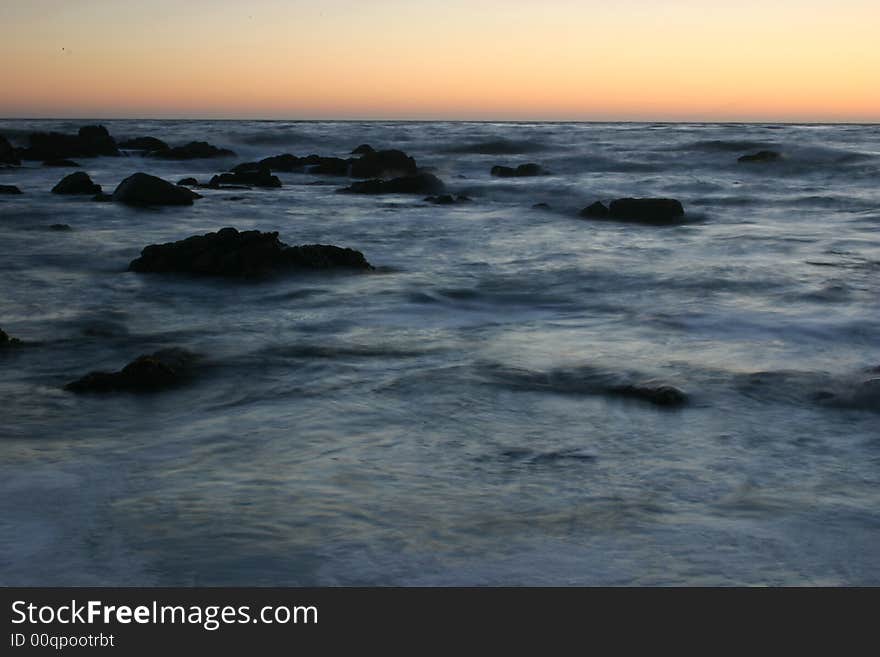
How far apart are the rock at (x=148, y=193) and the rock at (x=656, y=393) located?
1465 cm

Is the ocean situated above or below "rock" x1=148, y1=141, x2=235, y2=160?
below

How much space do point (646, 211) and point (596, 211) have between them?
1.27 meters

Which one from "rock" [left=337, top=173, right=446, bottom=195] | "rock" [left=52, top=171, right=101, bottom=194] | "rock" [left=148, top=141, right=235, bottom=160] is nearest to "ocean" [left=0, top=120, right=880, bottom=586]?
"rock" [left=52, top=171, right=101, bottom=194]

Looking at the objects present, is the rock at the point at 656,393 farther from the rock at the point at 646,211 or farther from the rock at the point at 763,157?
the rock at the point at 763,157

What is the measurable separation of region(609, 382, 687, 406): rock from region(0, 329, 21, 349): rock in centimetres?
456

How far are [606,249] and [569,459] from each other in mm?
9896

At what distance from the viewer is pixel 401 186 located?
24953mm

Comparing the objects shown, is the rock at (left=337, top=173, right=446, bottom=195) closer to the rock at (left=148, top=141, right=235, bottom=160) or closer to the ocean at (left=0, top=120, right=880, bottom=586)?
the ocean at (left=0, top=120, right=880, bottom=586)

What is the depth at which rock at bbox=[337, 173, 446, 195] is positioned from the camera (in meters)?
24.7

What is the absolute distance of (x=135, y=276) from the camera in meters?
11.6

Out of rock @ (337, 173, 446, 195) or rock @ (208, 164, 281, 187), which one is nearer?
rock @ (337, 173, 446, 195)

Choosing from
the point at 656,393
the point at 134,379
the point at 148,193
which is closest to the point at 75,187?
the point at 148,193

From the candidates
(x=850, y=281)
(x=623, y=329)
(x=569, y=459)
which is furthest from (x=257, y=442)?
(x=850, y=281)

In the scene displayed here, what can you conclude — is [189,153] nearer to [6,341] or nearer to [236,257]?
[236,257]
